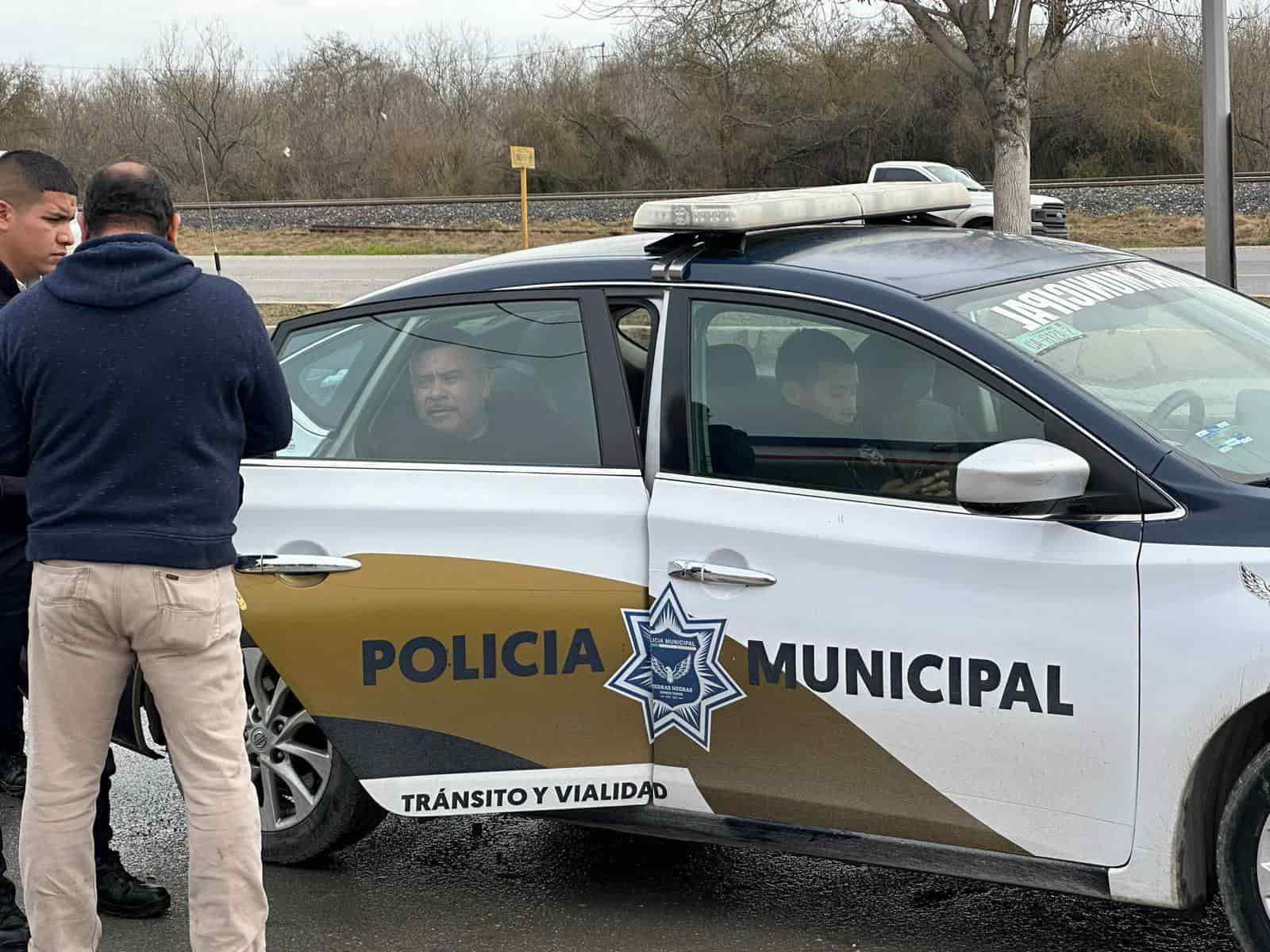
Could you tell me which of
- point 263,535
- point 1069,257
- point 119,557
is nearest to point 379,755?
point 263,535

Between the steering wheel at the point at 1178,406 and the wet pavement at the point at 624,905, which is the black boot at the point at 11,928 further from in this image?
the steering wheel at the point at 1178,406

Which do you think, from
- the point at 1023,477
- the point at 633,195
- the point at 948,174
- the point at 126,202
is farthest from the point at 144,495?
the point at 633,195

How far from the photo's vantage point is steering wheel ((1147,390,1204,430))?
3102 millimetres

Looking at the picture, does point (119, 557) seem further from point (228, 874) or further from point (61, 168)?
point (61, 168)

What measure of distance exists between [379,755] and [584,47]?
49.2 meters

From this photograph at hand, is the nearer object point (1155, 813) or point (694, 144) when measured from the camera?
point (1155, 813)

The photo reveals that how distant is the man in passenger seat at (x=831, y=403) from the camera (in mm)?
3223

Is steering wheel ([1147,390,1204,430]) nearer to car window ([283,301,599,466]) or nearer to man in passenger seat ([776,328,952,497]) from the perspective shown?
man in passenger seat ([776,328,952,497])

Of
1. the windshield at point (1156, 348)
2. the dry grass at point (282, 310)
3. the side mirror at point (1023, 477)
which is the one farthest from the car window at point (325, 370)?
the dry grass at point (282, 310)

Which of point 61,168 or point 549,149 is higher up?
point 549,149

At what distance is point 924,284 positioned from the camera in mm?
3314

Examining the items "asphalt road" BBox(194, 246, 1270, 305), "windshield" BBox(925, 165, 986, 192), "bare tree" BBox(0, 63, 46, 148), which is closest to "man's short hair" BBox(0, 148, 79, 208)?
"asphalt road" BBox(194, 246, 1270, 305)

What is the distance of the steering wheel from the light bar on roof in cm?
98

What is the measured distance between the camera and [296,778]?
3.92 metres
